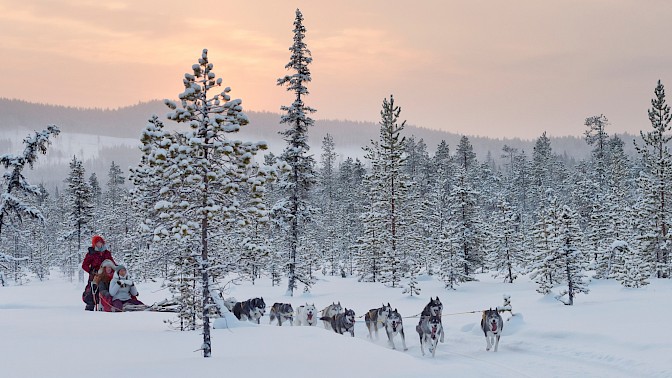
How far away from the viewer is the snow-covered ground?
9531 mm

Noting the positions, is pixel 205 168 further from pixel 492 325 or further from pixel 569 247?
pixel 569 247

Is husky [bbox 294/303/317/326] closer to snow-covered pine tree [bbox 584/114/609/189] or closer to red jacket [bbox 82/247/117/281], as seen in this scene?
red jacket [bbox 82/247/117/281]

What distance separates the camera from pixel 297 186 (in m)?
36.0

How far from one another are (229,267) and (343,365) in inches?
141

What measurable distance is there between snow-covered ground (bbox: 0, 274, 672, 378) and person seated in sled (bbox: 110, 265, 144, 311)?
158 cm

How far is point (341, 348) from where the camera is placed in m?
12.8

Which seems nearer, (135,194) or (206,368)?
(206,368)

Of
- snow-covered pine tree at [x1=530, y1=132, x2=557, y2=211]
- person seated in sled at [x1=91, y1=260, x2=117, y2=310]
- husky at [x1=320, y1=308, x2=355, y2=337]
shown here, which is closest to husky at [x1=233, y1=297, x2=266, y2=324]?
husky at [x1=320, y1=308, x2=355, y2=337]

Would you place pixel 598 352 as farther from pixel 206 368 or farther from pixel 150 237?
pixel 150 237

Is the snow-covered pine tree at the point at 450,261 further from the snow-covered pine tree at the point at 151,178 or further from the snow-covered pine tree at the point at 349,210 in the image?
the snow-covered pine tree at the point at 349,210

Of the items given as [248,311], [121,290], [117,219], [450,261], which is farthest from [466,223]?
[117,219]

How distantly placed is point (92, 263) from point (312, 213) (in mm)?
18610

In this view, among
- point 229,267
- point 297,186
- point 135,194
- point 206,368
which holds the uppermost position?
point 297,186

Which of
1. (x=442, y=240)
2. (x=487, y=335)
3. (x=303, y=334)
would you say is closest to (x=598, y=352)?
(x=487, y=335)
